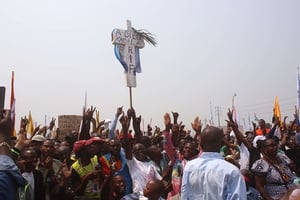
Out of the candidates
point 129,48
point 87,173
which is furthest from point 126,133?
point 129,48

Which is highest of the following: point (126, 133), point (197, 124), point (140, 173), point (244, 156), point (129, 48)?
point (129, 48)

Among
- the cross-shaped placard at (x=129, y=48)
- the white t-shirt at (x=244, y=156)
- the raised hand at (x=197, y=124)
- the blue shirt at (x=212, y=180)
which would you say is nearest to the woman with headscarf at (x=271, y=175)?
the white t-shirt at (x=244, y=156)

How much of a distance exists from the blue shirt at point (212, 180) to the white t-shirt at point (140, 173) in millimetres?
1199

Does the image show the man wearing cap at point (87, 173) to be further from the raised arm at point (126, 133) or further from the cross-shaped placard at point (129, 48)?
the cross-shaped placard at point (129, 48)

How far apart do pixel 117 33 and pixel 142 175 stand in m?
4.75

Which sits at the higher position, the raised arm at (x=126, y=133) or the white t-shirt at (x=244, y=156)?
the raised arm at (x=126, y=133)

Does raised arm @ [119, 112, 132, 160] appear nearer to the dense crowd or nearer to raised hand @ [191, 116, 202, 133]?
the dense crowd

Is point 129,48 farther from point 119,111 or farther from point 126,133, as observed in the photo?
point 126,133

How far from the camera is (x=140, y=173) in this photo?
14.1 ft

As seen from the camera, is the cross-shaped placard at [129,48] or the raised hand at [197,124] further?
the cross-shaped placard at [129,48]

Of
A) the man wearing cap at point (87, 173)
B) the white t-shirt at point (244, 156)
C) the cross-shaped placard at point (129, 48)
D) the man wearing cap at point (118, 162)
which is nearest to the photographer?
the man wearing cap at point (87, 173)

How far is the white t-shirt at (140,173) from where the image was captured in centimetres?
417

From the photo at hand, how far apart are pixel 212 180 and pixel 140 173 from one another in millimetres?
1609

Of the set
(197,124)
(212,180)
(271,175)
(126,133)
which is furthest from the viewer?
(197,124)
